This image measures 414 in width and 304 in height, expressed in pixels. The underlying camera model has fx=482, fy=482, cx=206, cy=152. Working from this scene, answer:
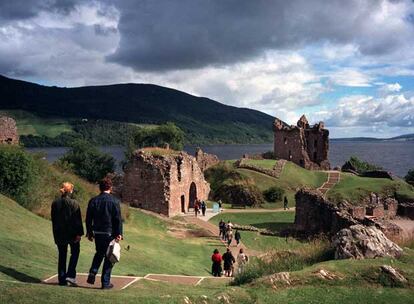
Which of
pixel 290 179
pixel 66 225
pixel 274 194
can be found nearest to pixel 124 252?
pixel 66 225

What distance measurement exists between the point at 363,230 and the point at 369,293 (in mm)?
3161

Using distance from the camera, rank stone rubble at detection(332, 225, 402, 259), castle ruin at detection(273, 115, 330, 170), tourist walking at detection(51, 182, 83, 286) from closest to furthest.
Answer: tourist walking at detection(51, 182, 83, 286), stone rubble at detection(332, 225, 402, 259), castle ruin at detection(273, 115, 330, 170)

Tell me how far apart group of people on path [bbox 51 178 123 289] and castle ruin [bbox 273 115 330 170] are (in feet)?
219

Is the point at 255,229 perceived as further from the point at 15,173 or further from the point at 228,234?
the point at 15,173

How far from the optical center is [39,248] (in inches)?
590

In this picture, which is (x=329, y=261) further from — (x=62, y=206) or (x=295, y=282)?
(x=62, y=206)

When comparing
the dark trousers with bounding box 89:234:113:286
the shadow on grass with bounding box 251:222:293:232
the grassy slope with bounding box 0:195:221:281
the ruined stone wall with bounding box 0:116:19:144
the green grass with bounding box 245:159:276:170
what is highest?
the ruined stone wall with bounding box 0:116:19:144

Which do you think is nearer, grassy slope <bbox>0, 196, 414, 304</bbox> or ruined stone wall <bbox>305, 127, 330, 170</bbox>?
grassy slope <bbox>0, 196, 414, 304</bbox>

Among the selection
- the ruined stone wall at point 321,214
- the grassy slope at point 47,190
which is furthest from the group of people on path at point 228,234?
the grassy slope at point 47,190

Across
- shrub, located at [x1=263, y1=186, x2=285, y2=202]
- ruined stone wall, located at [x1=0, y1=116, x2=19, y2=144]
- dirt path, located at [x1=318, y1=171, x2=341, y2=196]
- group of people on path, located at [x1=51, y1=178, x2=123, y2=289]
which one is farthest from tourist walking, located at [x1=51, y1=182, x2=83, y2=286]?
dirt path, located at [x1=318, y1=171, x2=341, y2=196]

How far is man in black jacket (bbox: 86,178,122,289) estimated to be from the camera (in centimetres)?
1070

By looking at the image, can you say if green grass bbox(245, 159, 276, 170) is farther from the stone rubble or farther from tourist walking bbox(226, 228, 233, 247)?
the stone rubble

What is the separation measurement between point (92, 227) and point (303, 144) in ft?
227

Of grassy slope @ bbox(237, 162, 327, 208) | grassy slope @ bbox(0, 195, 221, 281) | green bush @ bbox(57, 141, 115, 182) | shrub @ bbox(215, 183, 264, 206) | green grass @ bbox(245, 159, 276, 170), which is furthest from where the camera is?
green bush @ bbox(57, 141, 115, 182)
